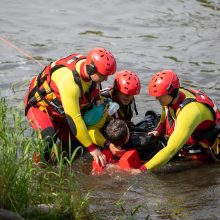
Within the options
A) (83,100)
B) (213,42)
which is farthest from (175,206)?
(213,42)

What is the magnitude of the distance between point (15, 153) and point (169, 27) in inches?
371

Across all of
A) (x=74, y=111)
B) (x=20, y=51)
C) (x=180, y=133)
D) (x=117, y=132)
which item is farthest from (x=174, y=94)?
(x=20, y=51)

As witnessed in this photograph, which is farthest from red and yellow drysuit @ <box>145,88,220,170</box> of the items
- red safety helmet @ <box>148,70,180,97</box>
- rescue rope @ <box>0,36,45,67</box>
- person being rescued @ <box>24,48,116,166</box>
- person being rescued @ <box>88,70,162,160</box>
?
rescue rope @ <box>0,36,45,67</box>

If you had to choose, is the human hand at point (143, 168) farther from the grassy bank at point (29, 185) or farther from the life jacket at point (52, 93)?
the grassy bank at point (29, 185)

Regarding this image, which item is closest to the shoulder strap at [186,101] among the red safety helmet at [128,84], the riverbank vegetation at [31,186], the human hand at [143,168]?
the red safety helmet at [128,84]

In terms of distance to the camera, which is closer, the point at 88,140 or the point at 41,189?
the point at 41,189

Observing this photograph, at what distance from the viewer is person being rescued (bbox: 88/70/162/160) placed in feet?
25.9

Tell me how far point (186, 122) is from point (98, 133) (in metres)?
1.14

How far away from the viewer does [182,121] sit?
294 inches

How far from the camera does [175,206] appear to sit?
275 inches

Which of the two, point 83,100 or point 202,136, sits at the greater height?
point 83,100

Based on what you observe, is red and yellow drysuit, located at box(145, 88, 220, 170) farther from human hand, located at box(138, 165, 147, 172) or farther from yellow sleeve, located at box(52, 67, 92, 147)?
yellow sleeve, located at box(52, 67, 92, 147)

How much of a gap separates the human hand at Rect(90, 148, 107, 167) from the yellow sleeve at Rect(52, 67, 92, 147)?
116mm

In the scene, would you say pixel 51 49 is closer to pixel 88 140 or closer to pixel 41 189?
pixel 88 140
